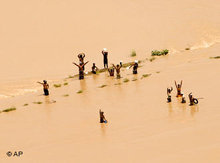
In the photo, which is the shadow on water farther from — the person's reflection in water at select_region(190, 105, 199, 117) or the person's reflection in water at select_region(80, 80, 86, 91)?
the person's reflection in water at select_region(190, 105, 199, 117)

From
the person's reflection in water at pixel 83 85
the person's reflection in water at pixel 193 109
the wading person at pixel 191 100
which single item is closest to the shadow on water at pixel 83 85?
the person's reflection in water at pixel 83 85

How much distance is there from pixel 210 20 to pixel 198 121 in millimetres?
26408

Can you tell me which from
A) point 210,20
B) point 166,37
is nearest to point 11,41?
point 166,37

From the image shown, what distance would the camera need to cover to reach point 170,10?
42094 mm

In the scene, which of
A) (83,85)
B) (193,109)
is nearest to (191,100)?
(193,109)

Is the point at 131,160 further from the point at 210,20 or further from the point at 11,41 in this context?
the point at 210,20

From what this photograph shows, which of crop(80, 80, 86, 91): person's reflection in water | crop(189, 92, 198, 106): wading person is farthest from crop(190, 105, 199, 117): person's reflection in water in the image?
crop(80, 80, 86, 91): person's reflection in water

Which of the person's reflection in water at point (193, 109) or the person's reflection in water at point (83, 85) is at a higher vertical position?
the person's reflection in water at point (83, 85)

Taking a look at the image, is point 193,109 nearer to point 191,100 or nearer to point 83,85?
point 191,100

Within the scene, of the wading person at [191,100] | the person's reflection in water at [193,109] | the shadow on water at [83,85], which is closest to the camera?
the person's reflection in water at [193,109]

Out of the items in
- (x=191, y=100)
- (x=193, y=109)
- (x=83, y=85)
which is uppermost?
(x=191, y=100)

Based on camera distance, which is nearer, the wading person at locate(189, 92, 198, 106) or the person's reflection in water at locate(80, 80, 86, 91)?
the wading person at locate(189, 92, 198, 106)

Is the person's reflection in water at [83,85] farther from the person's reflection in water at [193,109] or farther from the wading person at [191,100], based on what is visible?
the person's reflection in water at [193,109]

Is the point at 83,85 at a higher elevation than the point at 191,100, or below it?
below
